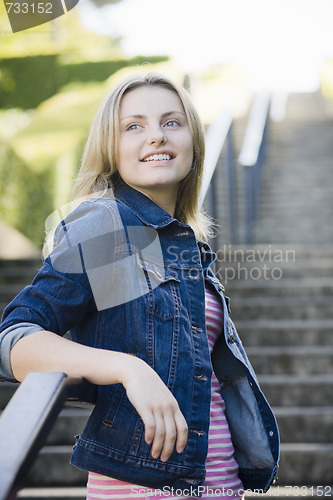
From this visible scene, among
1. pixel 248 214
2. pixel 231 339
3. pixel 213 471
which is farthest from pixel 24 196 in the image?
pixel 213 471

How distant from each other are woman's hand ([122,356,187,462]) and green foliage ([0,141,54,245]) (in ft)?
21.8

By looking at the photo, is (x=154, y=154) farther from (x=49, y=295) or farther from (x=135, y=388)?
(x=135, y=388)

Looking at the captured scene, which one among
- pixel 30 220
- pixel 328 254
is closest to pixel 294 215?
pixel 328 254

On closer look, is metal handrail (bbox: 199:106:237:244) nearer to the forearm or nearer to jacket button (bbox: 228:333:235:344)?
jacket button (bbox: 228:333:235:344)

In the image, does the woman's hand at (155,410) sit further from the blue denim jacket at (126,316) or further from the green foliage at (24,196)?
the green foliage at (24,196)

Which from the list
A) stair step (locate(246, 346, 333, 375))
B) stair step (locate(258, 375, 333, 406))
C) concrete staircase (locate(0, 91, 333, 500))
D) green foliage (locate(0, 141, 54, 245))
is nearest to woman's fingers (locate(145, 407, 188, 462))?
concrete staircase (locate(0, 91, 333, 500))

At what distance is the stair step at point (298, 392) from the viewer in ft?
11.2

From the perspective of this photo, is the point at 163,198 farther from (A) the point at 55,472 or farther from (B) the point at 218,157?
(B) the point at 218,157

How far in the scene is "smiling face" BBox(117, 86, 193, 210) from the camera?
5.04 feet

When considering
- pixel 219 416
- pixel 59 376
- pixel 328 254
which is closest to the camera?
pixel 59 376

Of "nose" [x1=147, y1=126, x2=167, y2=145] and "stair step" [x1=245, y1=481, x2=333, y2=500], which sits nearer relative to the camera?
"nose" [x1=147, y1=126, x2=167, y2=145]

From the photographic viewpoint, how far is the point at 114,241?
132cm

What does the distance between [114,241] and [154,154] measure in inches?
11.5

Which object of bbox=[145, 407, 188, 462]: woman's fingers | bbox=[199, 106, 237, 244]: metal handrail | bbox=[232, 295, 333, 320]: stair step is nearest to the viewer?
bbox=[145, 407, 188, 462]: woman's fingers
